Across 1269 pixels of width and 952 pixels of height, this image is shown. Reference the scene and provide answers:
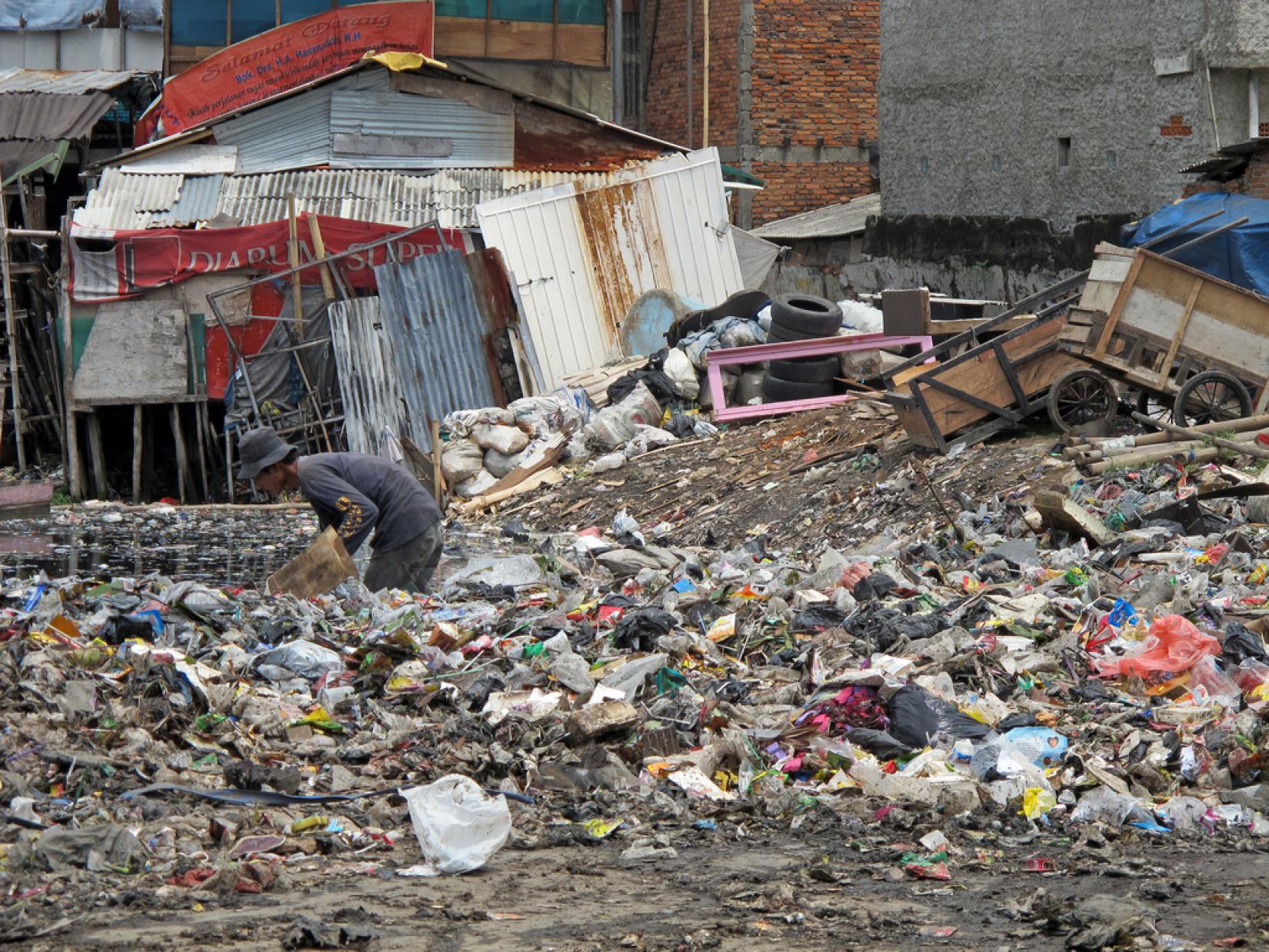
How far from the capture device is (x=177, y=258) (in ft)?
53.9

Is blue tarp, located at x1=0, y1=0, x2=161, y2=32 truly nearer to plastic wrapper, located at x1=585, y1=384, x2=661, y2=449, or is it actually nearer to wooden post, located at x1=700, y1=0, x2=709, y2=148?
wooden post, located at x1=700, y1=0, x2=709, y2=148

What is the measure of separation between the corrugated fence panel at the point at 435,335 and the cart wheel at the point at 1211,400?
24.0ft

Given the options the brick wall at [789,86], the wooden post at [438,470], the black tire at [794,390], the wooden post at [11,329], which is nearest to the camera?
the wooden post at [438,470]

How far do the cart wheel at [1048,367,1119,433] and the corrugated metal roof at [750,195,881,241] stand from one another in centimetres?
1133

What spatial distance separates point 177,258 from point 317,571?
9.01 m

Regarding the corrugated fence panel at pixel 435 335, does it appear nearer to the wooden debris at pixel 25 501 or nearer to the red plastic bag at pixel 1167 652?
the wooden debris at pixel 25 501

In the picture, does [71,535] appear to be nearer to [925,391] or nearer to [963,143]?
[925,391]

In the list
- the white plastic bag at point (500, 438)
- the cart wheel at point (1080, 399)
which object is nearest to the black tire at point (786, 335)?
the white plastic bag at point (500, 438)

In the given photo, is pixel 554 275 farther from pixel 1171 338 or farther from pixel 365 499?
pixel 365 499

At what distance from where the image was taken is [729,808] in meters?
5.92

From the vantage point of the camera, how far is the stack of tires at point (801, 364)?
49.1 feet

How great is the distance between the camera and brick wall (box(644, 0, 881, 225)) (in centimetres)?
2539

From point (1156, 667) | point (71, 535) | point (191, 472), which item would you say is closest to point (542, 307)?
point (191, 472)

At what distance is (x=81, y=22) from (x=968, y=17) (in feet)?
43.1
